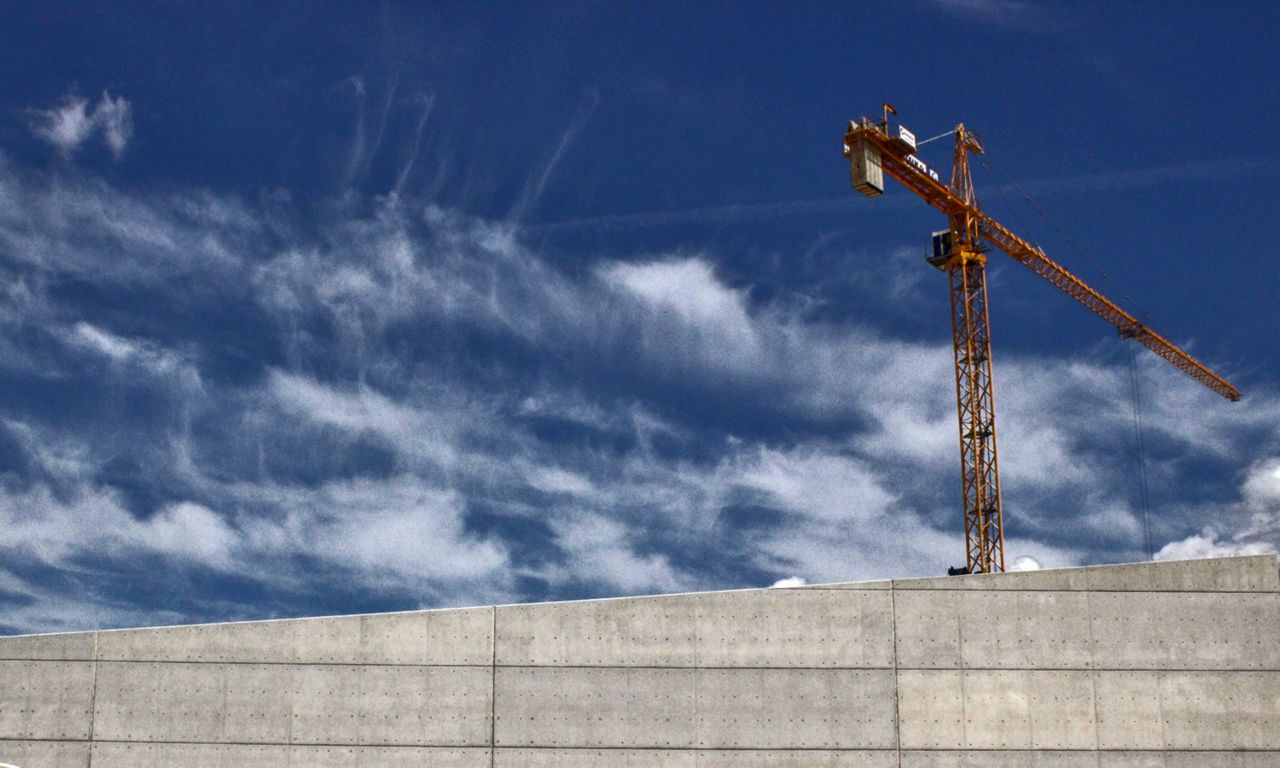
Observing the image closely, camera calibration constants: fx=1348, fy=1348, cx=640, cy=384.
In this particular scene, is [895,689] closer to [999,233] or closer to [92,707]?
[92,707]

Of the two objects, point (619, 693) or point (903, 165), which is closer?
point (619, 693)

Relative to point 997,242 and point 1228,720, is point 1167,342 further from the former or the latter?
point 1228,720

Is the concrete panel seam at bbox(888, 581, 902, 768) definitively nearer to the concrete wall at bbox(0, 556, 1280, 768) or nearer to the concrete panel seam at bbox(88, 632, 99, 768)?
the concrete wall at bbox(0, 556, 1280, 768)

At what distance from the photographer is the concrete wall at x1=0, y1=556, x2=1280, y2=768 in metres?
24.3

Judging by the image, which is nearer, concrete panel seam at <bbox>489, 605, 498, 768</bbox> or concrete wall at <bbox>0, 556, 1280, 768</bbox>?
concrete wall at <bbox>0, 556, 1280, 768</bbox>

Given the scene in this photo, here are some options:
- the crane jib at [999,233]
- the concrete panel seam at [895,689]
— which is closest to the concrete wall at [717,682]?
the concrete panel seam at [895,689]

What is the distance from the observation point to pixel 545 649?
24750mm

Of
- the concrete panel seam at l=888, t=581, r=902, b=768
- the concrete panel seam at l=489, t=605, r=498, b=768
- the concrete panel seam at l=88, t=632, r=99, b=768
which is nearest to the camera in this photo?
the concrete panel seam at l=888, t=581, r=902, b=768

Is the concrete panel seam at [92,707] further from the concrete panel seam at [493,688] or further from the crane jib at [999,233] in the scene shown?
the crane jib at [999,233]

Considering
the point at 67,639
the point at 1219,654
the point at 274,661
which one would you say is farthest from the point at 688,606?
the point at 67,639

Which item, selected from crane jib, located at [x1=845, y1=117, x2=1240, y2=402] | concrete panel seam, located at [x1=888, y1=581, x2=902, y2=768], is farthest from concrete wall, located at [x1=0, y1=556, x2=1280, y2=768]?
crane jib, located at [x1=845, y1=117, x2=1240, y2=402]

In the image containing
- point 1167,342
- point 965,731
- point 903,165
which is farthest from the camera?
point 1167,342

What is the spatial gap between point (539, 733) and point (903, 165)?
5956cm

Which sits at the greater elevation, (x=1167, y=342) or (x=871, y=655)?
(x=1167, y=342)
